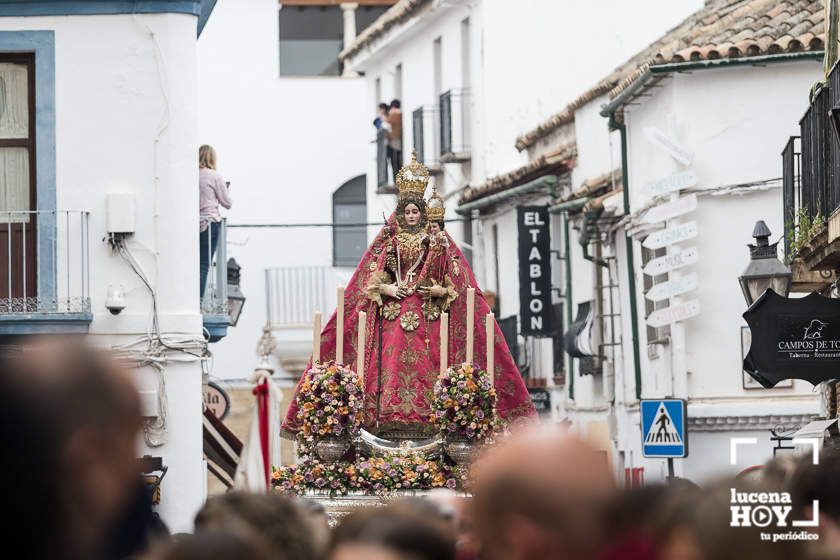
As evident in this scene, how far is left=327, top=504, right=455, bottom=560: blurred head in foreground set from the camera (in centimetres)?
538

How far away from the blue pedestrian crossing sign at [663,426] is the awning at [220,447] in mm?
3900

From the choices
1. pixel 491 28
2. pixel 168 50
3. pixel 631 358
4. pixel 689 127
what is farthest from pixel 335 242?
pixel 168 50

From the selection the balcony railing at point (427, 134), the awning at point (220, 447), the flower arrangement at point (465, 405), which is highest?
the balcony railing at point (427, 134)

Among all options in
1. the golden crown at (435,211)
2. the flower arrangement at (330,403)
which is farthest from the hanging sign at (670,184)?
the flower arrangement at (330,403)

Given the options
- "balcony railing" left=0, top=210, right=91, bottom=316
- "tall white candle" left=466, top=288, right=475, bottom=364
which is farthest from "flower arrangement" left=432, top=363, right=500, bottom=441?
"balcony railing" left=0, top=210, right=91, bottom=316

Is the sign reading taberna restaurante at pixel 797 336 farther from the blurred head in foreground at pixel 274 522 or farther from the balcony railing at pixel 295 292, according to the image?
the balcony railing at pixel 295 292

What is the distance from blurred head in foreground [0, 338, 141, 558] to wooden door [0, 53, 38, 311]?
43.1 feet

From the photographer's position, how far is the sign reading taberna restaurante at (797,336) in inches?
674

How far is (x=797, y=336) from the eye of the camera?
1719 centimetres

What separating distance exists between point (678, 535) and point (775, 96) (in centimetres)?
1982

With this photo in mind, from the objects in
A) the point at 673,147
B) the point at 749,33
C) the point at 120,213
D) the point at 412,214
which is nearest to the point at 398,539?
the point at 412,214

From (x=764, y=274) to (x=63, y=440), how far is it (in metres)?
13.9

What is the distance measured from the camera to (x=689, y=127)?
25219 mm

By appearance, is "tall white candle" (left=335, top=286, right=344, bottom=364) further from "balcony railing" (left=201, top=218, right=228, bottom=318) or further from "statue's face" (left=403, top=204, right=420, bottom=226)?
"balcony railing" (left=201, top=218, right=228, bottom=318)
